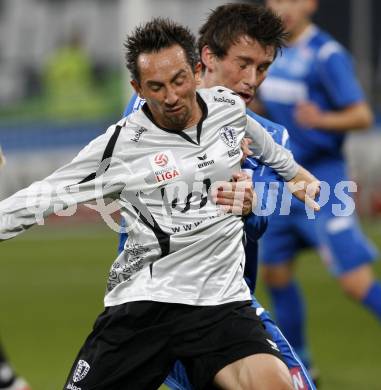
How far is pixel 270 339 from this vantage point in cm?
409

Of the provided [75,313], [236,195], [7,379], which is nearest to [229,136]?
[236,195]

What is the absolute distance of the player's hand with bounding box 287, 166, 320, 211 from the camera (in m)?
4.40

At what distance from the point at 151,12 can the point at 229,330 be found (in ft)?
54.2

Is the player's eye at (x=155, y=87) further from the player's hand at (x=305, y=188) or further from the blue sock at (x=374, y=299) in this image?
the blue sock at (x=374, y=299)

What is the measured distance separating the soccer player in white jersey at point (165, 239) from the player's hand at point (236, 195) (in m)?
0.03

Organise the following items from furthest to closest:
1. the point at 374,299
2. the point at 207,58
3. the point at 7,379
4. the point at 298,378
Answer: the point at 374,299
the point at 7,379
the point at 207,58
the point at 298,378

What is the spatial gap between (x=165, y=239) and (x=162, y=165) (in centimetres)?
27

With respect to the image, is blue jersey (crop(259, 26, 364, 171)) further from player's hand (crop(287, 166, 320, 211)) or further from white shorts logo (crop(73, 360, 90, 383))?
white shorts logo (crop(73, 360, 90, 383))

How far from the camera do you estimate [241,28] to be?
4.63m

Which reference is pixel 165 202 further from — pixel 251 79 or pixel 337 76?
pixel 337 76

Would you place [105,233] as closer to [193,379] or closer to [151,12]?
[151,12]

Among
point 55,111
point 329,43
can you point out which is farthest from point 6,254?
point 329,43

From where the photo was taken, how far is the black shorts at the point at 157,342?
13.3 feet

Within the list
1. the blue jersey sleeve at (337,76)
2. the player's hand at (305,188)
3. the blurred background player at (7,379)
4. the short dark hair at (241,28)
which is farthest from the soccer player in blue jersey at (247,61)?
the blue jersey sleeve at (337,76)
